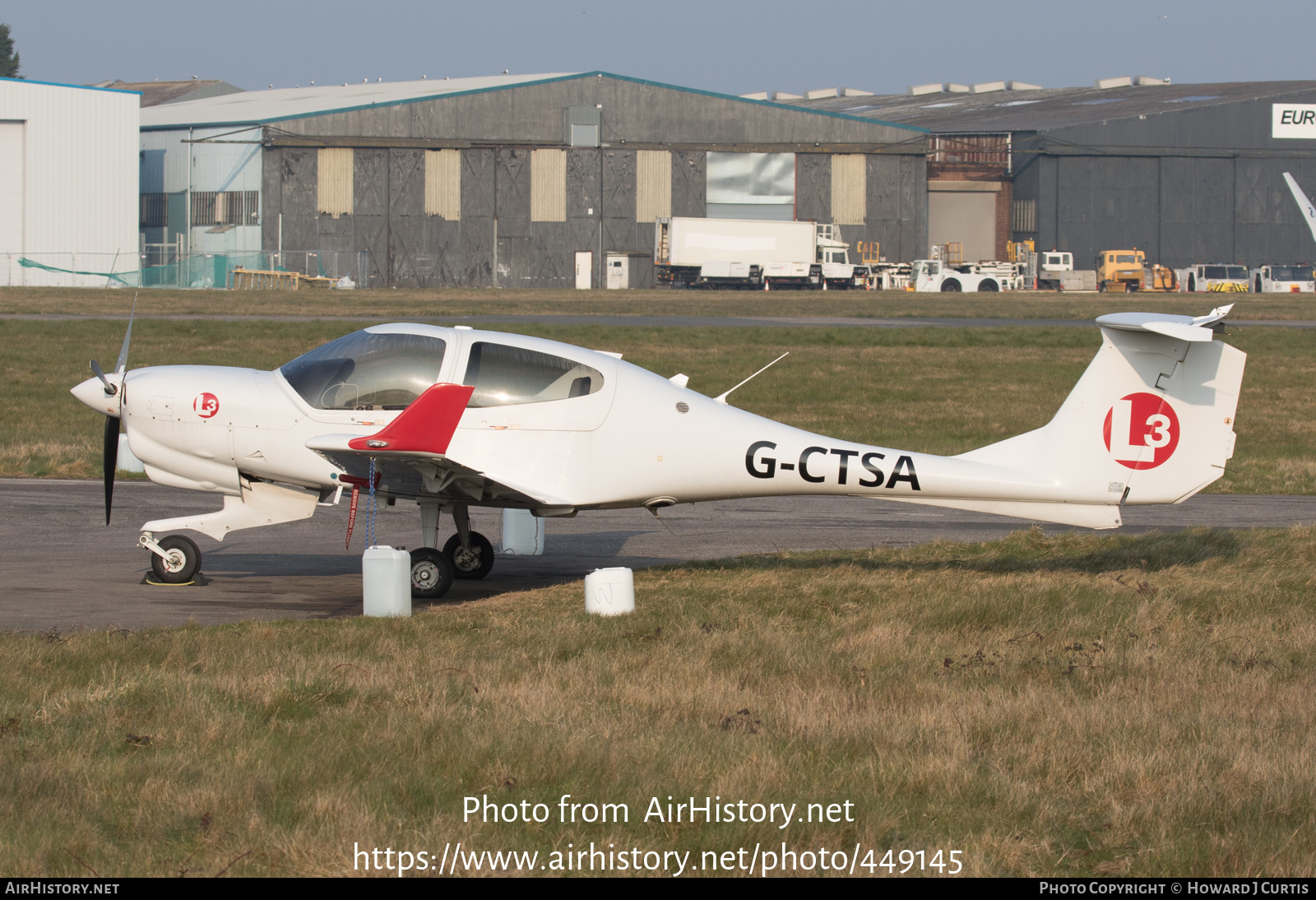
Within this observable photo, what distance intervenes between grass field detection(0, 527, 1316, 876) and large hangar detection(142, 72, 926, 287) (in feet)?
Answer: 207

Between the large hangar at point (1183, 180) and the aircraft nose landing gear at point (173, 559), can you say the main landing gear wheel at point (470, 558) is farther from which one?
the large hangar at point (1183, 180)

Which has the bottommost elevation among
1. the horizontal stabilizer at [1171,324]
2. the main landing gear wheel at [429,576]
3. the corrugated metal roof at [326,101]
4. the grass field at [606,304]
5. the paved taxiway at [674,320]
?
the main landing gear wheel at [429,576]

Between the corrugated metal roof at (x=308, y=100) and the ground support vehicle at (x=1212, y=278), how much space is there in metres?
37.6

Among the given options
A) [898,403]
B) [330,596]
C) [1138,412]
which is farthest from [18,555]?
[898,403]

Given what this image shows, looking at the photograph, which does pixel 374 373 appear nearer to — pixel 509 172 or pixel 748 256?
pixel 509 172

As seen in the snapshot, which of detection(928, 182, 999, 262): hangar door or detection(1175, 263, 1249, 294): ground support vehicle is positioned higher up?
detection(928, 182, 999, 262): hangar door

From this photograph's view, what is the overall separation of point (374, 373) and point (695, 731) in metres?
5.13

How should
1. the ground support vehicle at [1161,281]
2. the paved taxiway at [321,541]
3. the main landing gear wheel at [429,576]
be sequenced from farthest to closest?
the ground support vehicle at [1161,281] → the main landing gear wheel at [429,576] → the paved taxiway at [321,541]

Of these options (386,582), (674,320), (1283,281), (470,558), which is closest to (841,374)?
(674,320)

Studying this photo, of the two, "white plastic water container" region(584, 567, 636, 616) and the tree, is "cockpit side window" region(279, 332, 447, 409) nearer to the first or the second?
"white plastic water container" region(584, 567, 636, 616)

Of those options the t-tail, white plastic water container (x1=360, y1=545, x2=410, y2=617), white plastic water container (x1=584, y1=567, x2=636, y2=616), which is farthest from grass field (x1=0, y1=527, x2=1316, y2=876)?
the t-tail

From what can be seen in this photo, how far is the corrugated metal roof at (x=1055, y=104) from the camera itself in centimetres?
8538

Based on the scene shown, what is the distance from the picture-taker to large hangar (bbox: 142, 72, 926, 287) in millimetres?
69938

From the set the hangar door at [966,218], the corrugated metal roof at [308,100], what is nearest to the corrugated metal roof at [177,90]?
the corrugated metal roof at [308,100]
